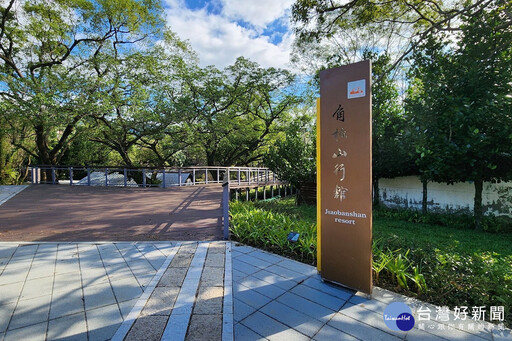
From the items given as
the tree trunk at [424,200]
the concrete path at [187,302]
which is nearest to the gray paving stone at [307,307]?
the concrete path at [187,302]

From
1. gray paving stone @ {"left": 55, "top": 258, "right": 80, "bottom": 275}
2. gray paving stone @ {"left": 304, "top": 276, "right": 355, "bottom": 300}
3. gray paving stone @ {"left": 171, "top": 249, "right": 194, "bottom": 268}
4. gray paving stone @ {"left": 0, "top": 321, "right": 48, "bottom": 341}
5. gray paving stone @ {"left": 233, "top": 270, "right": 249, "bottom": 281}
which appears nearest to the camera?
gray paving stone @ {"left": 0, "top": 321, "right": 48, "bottom": 341}

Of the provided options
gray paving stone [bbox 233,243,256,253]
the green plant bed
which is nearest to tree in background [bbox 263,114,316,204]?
the green plant bed

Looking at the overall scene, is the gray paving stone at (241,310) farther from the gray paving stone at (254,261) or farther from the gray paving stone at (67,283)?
the gray paving stone at (67,283)

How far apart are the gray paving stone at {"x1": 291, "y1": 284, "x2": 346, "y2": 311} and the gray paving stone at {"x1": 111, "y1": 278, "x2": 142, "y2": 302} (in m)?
1.68

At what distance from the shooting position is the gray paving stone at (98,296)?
2416 millimetres

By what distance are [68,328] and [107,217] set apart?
15.4 ft

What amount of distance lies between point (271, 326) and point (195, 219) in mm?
4362

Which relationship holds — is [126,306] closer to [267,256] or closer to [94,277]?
[94,277]

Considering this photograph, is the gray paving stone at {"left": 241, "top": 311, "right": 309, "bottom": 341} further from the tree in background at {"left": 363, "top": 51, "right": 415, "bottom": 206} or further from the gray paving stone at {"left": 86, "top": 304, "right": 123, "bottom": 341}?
the tree in background at {"left": 363, "top": 51, "right": 415, "bottom": 206}

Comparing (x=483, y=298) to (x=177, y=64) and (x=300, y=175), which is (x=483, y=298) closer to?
(x=300, y=175)

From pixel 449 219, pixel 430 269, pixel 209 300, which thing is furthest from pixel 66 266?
pixel 449 219

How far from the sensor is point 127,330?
203 centimetres

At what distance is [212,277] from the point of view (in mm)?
3012

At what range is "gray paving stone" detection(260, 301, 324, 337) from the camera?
6.84 feet
